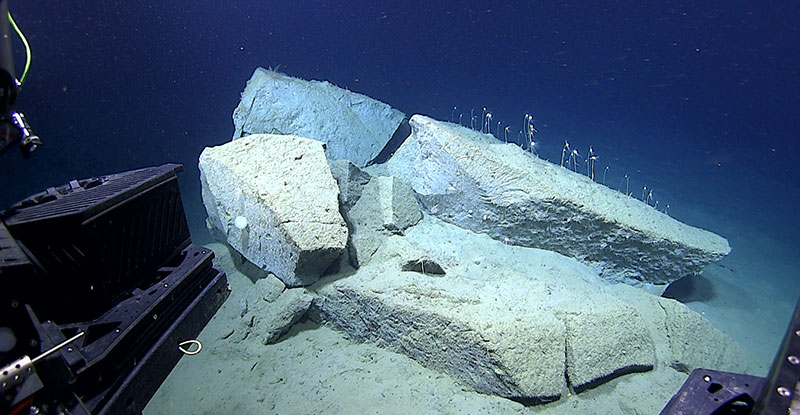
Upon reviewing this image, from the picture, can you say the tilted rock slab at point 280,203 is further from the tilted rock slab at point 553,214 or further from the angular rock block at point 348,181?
the tilted rock slab at point 553,214

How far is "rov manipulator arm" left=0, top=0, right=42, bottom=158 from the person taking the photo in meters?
1.47

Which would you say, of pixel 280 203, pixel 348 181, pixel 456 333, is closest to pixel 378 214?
pixel 348 181

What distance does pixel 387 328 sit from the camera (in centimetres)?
353

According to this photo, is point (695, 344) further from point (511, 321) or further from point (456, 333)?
point (456, 333)

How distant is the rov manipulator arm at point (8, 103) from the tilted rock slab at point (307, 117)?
5200mm

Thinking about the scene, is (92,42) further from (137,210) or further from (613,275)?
(613,275)

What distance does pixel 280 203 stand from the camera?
3842mm

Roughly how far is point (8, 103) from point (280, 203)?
7.79ft

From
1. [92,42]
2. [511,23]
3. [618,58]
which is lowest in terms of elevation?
[92,42]

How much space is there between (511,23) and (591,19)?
10.3 meters

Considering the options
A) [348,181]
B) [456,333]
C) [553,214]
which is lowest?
[456,333]

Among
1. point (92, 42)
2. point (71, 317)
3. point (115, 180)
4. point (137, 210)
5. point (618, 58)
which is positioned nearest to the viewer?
point (71, 317)

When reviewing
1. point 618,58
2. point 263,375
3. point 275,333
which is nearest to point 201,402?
point 263,375

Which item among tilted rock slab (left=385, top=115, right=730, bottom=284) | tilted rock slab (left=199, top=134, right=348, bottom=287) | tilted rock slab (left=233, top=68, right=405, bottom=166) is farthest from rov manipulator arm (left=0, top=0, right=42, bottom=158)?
tilted rock slab (left=233, top=68, right=405, bottom=166)
